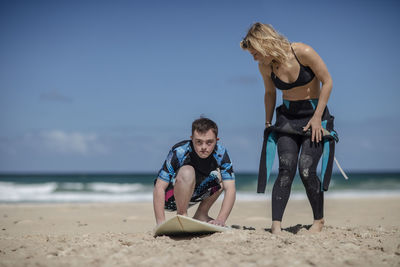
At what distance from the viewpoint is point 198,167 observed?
384 centimetres

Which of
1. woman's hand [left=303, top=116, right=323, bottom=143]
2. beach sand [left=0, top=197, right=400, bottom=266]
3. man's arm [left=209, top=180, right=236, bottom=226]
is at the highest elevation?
woman's hand [left=303, top=116, right=323, bottom=143]

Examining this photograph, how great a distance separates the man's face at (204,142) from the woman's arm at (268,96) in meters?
0.72

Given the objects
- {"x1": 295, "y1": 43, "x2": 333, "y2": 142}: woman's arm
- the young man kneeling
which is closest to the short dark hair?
the young man kneeling

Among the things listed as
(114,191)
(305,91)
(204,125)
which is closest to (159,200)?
(204,125)

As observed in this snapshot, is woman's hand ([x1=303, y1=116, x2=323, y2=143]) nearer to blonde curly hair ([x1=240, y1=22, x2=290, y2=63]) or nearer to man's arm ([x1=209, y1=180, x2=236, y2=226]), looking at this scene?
blonde curly hair ([x1=240, y1=22, x2=290, y2=63])

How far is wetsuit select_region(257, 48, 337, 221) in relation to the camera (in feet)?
12.1

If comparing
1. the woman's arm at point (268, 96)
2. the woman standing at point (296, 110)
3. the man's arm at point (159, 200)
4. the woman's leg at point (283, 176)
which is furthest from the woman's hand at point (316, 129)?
the man's arm at point (159, 200)

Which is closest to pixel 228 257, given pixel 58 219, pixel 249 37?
pixel 249 37

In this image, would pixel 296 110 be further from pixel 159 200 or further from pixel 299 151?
pixel 159 200

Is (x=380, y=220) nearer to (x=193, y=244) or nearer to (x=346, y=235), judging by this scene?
(x=346, y=235)

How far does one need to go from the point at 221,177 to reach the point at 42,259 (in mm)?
1794

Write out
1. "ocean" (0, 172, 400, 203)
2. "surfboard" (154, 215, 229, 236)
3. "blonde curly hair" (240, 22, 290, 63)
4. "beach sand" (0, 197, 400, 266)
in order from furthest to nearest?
"ocean" (0, 172, 400, 203), "blonde curly hair" (240, 22, 290, 63), "surfboard" (154, 215, 229, 236), "beach sand" (0, 197, 400, 266)

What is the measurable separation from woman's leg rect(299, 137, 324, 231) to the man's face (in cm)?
A: 85

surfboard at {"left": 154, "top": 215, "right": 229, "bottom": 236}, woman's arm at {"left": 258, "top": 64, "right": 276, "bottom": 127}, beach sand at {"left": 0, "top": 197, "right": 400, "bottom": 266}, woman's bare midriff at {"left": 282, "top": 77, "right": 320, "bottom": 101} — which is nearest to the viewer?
beach sand at {"left": 0, "top": 197, "right": 400, "bottom": 266}
